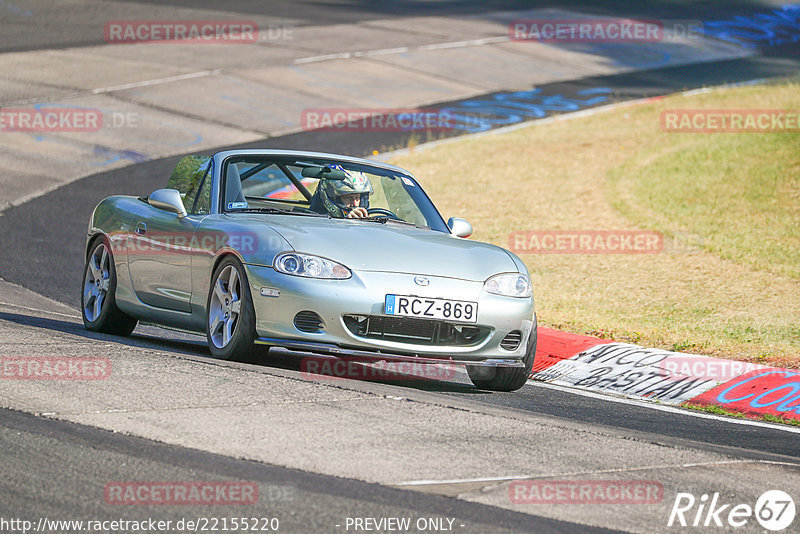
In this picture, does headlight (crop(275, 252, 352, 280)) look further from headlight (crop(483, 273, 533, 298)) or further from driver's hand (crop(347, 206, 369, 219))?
driver's hand (crop(347, 206, 369, 219))

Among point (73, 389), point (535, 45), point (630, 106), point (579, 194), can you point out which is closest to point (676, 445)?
point (73, 389)

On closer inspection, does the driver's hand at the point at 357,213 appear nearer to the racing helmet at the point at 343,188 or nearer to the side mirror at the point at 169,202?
the racing helmet at the point at 343,188

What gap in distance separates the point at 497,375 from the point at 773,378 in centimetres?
199

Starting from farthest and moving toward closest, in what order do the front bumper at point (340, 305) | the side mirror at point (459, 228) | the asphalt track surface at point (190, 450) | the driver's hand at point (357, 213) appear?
the side mirror at point (459, 228) < the driver's hand at point (357, 213) < the front bumper at point (340, 305) < the asphalt track surface at point (190, 450)

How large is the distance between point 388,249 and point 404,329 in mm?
560

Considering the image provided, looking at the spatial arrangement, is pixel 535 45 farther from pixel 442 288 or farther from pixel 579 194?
pixel 442 288

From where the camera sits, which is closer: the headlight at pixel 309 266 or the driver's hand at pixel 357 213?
the headlight at pixel 309 266

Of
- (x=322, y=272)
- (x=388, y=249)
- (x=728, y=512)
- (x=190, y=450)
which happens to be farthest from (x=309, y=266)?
(x=728, y=512)

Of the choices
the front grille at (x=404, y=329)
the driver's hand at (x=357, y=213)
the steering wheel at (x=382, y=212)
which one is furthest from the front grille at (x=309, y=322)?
the steering wheel at (x=382, y=212)

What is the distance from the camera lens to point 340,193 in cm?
886

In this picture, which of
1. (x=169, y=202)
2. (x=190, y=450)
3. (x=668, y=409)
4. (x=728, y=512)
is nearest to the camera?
(x=728, y=512)

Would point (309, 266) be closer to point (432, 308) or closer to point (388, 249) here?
point (388, 249)

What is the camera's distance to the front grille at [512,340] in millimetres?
7887

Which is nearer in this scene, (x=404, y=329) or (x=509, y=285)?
(x=404, y=329)
